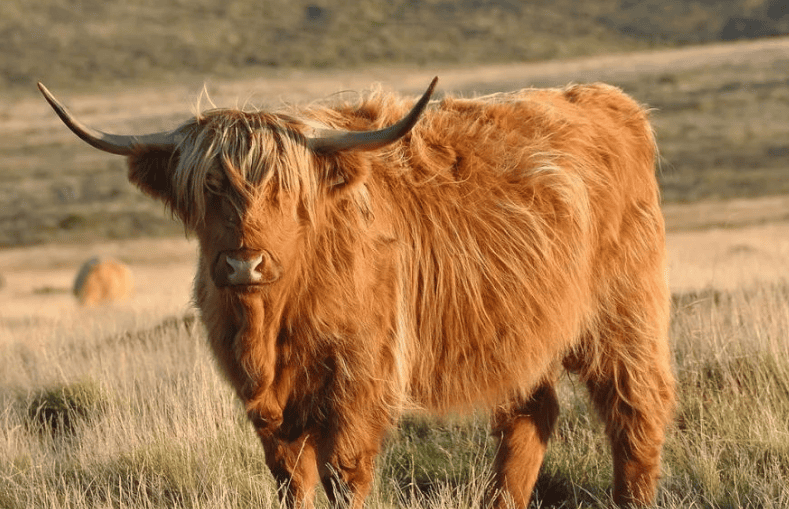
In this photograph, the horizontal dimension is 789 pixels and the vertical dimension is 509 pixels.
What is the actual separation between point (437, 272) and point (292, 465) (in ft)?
3.25

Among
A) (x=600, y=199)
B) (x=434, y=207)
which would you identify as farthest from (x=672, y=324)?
(x=434, y=207)

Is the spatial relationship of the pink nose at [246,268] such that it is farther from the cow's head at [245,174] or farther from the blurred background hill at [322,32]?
the blurred background hill at [322,32]

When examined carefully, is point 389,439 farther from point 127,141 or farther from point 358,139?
point 127,141

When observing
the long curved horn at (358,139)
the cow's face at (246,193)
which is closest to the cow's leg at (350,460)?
the cow's face at (246,193)

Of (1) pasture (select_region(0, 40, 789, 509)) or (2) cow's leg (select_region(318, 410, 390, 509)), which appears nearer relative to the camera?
(2) cow's leg (select_region(318, 410, 390, 509))

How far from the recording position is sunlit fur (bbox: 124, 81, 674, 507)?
154 inches

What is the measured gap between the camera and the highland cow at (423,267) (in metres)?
3.88

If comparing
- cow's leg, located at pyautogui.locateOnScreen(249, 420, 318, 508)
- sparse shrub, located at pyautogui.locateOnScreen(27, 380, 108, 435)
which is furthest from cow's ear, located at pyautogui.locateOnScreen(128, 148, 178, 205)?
sparse shrub, located at pyautogui.locateOnScreen(27, 380, 108, 435)

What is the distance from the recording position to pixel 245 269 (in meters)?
3.66

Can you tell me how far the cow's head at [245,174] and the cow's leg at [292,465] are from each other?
0.78 metres

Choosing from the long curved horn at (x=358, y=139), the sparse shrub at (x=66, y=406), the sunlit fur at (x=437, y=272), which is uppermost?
the long curved horn at (x=358, y=139)

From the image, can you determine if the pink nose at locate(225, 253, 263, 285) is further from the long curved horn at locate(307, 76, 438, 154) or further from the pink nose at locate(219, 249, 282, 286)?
the long curved horn at locate(307, 76, 438, 154)

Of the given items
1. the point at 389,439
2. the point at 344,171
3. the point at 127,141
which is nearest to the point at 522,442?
the point at 389,439

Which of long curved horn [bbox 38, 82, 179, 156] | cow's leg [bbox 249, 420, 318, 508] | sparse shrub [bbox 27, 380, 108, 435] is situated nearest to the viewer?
long curved horn [bbox 38, 82, 179, 156]
